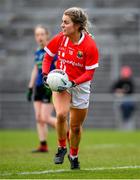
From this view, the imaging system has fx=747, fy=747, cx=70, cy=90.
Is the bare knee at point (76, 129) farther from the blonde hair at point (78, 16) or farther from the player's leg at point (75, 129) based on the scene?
the blonde hair at point (78, 16)

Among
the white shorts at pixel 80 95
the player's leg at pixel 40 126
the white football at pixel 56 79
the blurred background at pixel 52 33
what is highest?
the white football at pixel 56 79

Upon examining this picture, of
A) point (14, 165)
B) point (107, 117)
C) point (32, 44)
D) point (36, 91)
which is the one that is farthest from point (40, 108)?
point (32, 44)

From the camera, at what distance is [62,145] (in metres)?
9.50

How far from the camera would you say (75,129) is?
31.0 ft

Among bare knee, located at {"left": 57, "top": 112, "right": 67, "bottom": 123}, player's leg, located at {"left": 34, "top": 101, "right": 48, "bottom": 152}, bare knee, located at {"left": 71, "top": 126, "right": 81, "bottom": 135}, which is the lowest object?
player's leg, located at {"left": 34, "top": 101, "right": 48, "bottom": 152}

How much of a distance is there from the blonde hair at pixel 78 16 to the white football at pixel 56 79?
0.69 meters

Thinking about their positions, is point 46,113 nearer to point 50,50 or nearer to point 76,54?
point 50,50

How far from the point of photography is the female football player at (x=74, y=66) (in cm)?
925

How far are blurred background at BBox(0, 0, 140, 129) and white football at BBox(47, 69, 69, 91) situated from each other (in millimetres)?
15004

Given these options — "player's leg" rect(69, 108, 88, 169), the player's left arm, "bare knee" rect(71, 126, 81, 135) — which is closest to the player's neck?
the player's left arm

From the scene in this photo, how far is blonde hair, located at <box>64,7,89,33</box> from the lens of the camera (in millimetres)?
9367

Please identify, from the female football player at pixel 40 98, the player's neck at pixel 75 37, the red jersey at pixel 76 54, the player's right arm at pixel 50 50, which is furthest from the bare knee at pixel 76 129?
the female football player at pixel 40 98

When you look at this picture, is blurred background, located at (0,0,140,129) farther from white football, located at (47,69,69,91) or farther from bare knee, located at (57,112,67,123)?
white football, located at (47,69,69,91)

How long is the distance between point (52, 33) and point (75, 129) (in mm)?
15220
